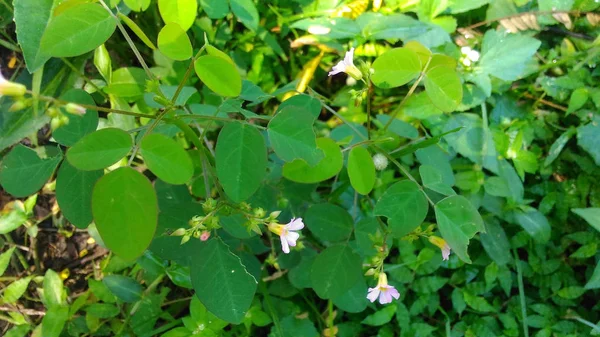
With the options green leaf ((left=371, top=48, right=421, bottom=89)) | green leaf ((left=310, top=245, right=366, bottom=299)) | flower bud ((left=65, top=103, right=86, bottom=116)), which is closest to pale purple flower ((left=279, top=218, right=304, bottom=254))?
green leaf ((left=310, top=245, right=366, bottom=299))

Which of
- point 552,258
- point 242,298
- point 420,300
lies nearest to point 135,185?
point 242,298

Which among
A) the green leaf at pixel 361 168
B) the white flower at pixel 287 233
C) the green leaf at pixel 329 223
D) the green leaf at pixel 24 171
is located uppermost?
the green leaf at pixel 24 171

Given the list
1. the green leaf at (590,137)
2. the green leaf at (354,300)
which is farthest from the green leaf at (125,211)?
the green leaf at (590,137)

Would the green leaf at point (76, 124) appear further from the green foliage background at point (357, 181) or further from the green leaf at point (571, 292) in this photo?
the green leaf at point (571, 292)

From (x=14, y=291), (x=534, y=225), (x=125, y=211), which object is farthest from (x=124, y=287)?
(x=534, y=225)

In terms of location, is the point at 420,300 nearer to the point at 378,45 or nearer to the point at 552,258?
the point at 552,258

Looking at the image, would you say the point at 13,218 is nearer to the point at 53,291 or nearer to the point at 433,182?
the point at 53,291
